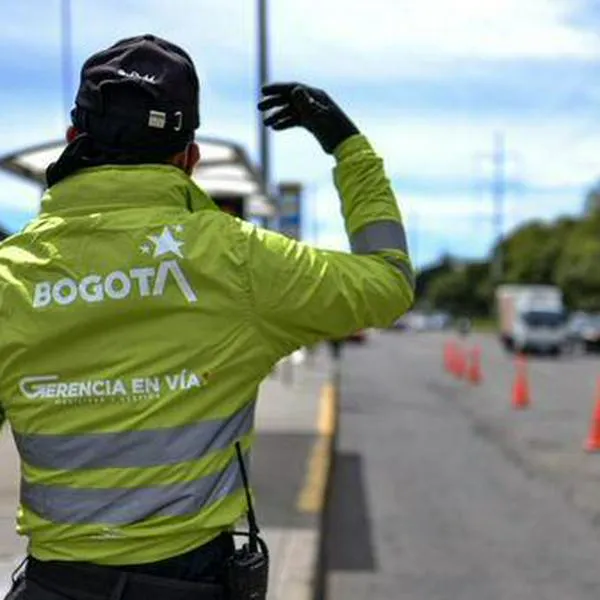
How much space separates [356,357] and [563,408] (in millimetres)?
21748

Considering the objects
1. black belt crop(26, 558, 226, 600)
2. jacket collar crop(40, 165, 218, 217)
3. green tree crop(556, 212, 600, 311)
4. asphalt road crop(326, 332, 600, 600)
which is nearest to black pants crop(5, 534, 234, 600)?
black belt crop(26, 558, 226, 600)

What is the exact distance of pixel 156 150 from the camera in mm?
2258

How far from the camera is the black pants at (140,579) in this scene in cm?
213

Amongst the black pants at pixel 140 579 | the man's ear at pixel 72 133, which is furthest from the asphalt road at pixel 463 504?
the man's ear at pixel 72 133

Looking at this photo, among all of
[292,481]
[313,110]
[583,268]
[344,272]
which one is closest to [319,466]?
[292,481]

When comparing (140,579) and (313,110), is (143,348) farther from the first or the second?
(313,110)

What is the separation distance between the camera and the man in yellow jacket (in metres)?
2.14

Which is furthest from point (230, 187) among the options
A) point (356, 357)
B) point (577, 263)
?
point (577, 263)

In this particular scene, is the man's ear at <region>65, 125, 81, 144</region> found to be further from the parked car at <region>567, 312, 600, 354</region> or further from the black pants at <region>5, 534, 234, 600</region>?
the parked car at <region>567, 312, 600, 354</region>

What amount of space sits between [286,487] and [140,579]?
686cm

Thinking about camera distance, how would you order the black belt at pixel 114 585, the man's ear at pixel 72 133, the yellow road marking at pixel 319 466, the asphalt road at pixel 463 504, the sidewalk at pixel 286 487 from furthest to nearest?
the yellow road marking at pixel 319 466
the asphalt road at pixel 463 504
the sidewalk at pixel 286 487
the man's ear at pixel 72 133
the black belt at pixel 114 585

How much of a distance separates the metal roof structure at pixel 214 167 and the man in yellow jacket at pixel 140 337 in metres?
4.56

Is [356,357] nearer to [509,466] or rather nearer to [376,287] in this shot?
[509,466]

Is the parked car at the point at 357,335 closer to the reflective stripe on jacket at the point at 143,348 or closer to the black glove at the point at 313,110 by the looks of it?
the reflective stripe on jacket at the point at 143,348
